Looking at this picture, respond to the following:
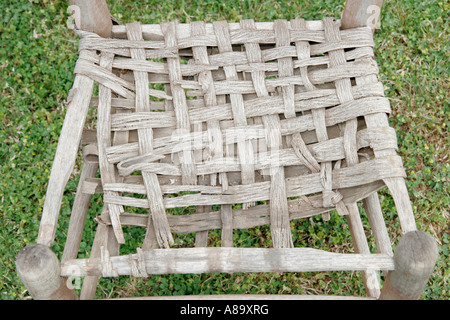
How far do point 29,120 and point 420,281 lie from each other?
1529 mm

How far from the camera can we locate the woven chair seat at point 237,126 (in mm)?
958

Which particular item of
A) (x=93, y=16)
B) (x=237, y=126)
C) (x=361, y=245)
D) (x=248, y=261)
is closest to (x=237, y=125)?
(x=237, y=126)

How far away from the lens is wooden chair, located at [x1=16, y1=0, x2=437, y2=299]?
955mm

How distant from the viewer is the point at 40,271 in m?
0.74

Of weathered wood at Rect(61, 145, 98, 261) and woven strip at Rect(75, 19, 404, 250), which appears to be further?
weathered wood at Rect(61, 145, 98, 261)

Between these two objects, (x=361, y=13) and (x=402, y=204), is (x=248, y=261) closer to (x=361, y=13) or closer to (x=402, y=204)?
(x=402, y=204)

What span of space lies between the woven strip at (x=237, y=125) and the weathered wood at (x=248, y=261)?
129 mm

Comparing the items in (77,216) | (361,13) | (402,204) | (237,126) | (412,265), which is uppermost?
(361,13)

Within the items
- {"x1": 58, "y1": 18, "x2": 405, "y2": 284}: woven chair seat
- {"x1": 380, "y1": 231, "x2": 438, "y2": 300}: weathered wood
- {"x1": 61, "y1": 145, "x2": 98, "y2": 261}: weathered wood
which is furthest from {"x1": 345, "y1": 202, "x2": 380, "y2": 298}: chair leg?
A: {"x1": 61, "y1": 145, "x2": 98, "y2": 261}: weathered wood

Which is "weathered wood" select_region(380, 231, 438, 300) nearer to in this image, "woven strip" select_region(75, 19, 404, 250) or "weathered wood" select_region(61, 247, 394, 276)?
"weathered wood" select_region(61, 247, 394, 276)

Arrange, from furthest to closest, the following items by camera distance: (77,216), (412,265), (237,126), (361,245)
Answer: (361,245) → (77,216) → (237,126) → (412,265)

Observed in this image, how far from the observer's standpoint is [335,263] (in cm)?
80

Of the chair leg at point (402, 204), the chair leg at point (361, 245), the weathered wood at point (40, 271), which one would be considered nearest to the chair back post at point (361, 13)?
the chair leg at point (402, 204)

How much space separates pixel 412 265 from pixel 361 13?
62cm
